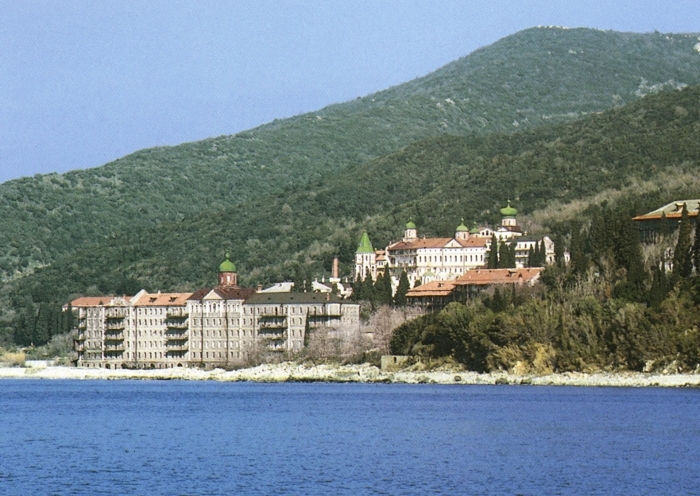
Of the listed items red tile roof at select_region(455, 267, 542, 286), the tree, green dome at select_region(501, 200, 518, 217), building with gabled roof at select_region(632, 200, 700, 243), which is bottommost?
the tree

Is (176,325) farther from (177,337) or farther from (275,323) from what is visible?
(275,323)

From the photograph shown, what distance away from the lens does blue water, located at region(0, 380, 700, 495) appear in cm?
4409

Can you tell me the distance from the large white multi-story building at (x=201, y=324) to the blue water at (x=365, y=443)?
41.5 m

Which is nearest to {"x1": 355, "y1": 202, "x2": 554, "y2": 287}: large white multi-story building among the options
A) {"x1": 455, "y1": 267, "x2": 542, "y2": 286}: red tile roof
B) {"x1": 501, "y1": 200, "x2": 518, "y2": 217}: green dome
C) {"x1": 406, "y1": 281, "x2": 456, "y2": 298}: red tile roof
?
{"x1": 501, "y1": 200, "x2": 518, "y2": 217}: green dome

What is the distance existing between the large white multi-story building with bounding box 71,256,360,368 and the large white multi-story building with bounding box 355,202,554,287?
15.9 metres

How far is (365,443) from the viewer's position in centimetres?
5666

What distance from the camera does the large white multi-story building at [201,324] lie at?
132875 millimetres

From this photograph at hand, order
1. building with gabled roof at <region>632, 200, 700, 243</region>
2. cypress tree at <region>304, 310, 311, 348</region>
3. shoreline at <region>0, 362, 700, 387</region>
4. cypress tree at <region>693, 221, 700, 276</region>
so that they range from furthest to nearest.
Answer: cypress tree at <region>304, 310, 311, 348</region>, building with gabled roof at <region>632, 200, 700, 243</region>, cypress tree at <region>693, 221, 700, 276</region>, shoreline at <region>0, 362, 700, 387</region>

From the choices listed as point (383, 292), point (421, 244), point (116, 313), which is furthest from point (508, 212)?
point (116, 313)

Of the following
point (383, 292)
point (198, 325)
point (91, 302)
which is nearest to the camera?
point (383, 292)

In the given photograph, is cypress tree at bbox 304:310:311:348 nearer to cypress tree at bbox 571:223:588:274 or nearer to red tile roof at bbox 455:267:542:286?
red tile roof at bbox 455:267:542:286

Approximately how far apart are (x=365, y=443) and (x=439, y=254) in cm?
10131

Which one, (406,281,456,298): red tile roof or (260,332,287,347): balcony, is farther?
(260,332,287,347): balcony

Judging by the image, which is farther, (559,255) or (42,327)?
(42,327)
